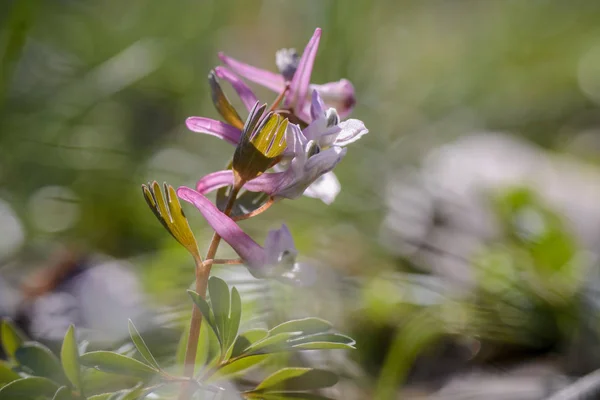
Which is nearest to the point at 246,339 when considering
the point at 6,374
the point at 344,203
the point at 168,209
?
the point at 168,209

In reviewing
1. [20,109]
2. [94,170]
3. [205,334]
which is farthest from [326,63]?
[205,334]

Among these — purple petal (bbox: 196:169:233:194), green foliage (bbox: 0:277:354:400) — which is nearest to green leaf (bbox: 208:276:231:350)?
green foliage (bbox: 0:277:354:400)

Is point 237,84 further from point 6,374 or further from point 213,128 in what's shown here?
point 6,374

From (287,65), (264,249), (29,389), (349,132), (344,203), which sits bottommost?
(29,389)

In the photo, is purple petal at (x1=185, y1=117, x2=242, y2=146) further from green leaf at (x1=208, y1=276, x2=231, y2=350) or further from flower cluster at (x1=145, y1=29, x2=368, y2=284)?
green leaf at (x1=208, y1=276, x2=231, y2=350)

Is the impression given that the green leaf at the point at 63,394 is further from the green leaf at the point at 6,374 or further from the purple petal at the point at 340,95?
the purple petal at the point at 340,95

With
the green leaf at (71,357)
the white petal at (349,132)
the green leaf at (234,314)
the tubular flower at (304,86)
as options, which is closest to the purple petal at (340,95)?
the tubular flower at (304,86)
